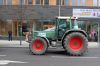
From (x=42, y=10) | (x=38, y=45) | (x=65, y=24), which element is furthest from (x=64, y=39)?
(x=42, y=10)

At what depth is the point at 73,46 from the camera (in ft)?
75.4

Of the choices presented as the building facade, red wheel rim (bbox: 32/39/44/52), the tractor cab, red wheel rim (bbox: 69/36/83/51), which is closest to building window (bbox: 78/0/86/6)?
the building facade

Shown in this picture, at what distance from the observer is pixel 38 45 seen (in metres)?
23.0

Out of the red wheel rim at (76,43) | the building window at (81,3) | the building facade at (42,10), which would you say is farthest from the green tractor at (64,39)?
the building window at (81,3)

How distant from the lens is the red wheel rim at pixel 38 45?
22.9 meters

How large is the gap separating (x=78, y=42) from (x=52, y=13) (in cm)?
2117

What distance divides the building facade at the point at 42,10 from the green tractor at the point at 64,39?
65.5 ft

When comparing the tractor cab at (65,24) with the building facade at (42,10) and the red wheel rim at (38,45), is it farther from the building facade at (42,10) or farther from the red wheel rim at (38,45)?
the building facade at (42,10)

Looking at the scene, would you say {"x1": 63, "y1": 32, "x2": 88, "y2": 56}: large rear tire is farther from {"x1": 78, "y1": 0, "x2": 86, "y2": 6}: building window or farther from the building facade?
{"x1": 78, "y1": 0, "x2": 86, "y2": 6}: building window

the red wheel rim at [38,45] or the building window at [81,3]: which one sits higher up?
Result: the building window at [81,3]

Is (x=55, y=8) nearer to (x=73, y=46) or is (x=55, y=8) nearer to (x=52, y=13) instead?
(x=52, y=13)

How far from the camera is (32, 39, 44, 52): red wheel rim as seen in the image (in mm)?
22889

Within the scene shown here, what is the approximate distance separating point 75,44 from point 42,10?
2134 centimetres

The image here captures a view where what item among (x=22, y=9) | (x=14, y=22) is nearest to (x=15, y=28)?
(x=14, y=22)
